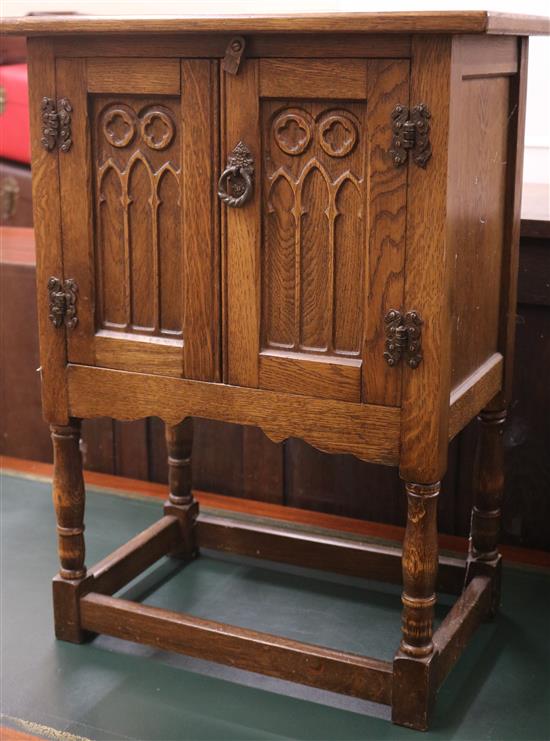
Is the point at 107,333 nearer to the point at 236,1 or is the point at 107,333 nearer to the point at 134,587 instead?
the point at 134,587

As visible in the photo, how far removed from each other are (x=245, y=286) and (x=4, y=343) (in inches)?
63.7

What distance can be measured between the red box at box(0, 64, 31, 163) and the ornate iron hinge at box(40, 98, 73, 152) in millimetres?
1690

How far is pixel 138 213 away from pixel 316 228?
1.30 feet

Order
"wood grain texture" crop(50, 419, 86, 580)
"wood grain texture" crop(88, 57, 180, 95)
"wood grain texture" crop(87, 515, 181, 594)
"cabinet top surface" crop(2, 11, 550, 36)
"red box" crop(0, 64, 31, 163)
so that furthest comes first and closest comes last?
"red box" crop(0, 64, 31, 163) < "wood grain texture" crop(87, 515, 181, 594) < "wood grain texture" crop(50, 419, 86, 580) < "wood grain texture" crop(88, 57, 180, 95) < "cabinet top surface" crop(2, 11, 550, 36)

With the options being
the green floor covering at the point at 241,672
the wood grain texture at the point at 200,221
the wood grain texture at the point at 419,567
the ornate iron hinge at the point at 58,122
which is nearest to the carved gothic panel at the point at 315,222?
the wood grain texture at the point at 200,221

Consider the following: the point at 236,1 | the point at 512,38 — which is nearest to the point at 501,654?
the point at 512,38

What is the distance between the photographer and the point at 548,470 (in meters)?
2.98

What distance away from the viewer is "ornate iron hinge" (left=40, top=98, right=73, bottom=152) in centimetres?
231

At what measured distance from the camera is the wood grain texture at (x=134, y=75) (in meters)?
2.21


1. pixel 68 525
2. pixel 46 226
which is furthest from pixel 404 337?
pixel 68 525

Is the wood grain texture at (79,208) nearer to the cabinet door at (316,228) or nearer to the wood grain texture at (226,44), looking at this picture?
the wood grain texture at (226,44)

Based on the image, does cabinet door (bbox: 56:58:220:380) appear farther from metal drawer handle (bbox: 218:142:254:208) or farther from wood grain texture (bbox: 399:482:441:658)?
wood grain texture (bbox: 399:482:441:658)

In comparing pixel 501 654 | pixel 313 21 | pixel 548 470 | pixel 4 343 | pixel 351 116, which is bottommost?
pixel 501 654

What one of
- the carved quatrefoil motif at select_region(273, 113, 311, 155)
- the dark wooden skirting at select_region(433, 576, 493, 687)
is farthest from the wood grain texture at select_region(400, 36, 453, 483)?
the dark wooden skirting at select_region(433, 576, 493, 687)
